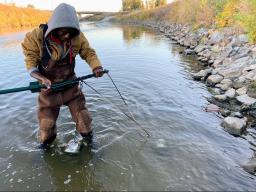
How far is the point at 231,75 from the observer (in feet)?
40.4

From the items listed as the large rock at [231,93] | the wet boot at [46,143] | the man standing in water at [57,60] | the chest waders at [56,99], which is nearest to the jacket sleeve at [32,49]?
the man standing in water at [57,60]

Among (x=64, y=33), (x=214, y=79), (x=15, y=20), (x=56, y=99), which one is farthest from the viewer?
(x=15, y=20)

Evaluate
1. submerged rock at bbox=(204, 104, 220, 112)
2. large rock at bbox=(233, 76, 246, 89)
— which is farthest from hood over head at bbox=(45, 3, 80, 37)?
large rock at bbox=(233, 76, 246, 89)

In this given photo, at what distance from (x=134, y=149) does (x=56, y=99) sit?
7.15 feet

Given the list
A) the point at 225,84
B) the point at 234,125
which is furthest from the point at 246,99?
the point at 234,125

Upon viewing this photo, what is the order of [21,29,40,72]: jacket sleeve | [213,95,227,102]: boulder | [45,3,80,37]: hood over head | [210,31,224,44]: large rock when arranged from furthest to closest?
[210,31,224,44]: large rock → [213,95,227,102]: boulder → [21,29,40,72]: jacket sleeve → [45,3,80,37]: hood over head

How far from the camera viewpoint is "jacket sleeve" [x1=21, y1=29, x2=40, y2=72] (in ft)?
18.3

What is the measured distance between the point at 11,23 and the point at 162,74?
47037mm

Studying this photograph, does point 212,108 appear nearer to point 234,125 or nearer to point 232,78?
point 234,125

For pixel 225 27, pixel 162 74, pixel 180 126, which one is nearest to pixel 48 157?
pixel 180 126

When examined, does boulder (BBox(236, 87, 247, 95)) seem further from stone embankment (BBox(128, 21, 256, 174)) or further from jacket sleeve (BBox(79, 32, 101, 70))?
jacket sleeve (BBox(79, 32, 101, 70))

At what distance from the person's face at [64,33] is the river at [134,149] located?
2.72 meters

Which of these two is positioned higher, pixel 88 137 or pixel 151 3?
pixel 88 137

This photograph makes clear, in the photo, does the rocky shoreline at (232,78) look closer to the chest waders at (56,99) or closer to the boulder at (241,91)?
the boulder at (241,91)
